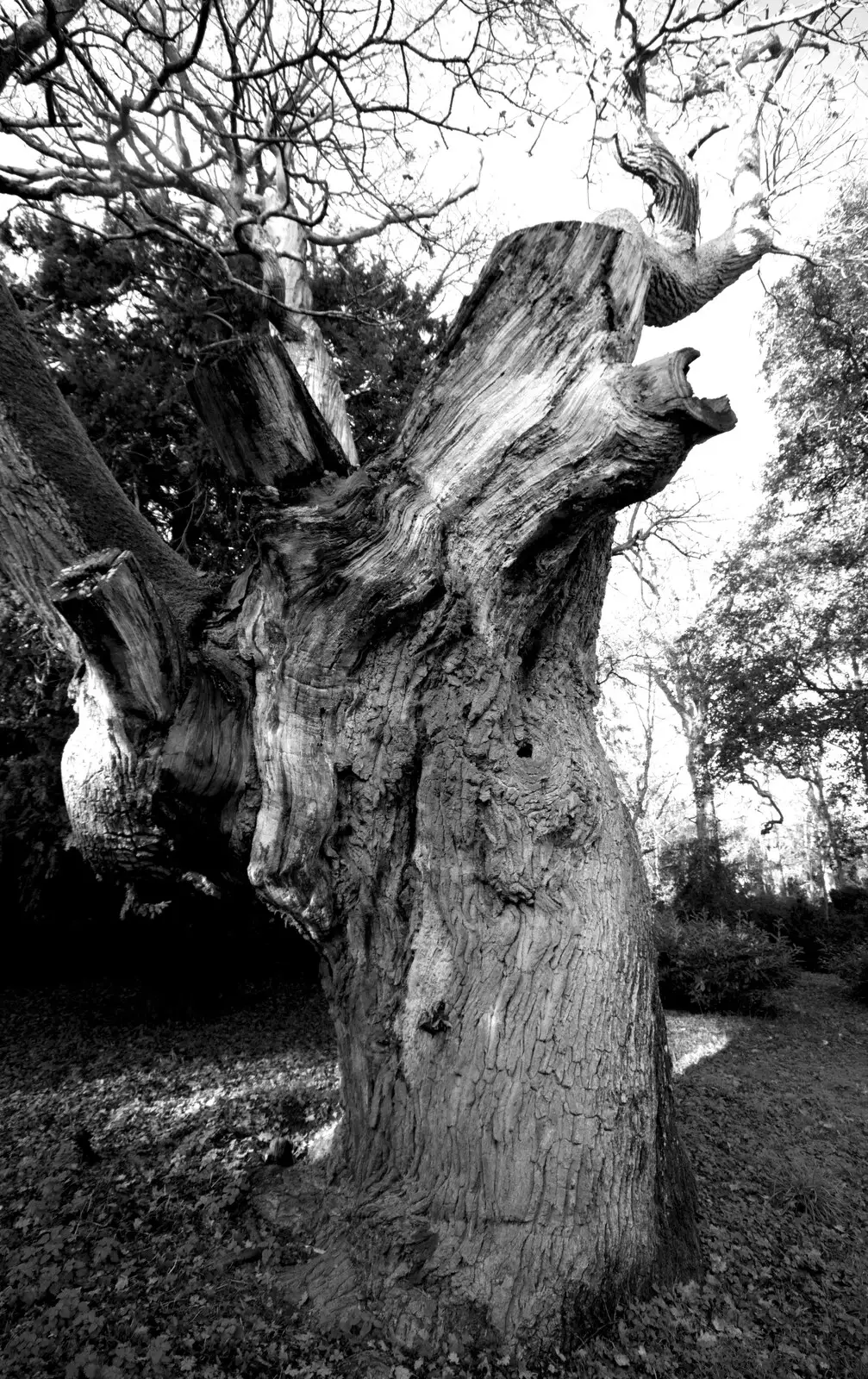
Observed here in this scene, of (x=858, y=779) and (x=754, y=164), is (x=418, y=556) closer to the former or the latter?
(x=754, y=164)

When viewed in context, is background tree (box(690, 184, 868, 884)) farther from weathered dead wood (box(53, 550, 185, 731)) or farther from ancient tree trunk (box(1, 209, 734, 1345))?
weathered dead wood (box(53, 550, 185, 731))

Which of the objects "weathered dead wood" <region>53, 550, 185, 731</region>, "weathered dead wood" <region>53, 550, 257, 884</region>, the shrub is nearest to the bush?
the shrub

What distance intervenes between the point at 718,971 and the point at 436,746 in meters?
6.31

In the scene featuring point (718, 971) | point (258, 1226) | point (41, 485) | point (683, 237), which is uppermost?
point (683, 237)

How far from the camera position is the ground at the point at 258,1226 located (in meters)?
2.11

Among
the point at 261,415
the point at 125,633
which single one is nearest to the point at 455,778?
the point at 125,633

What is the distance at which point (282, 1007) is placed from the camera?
6289 mm

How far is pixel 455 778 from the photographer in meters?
2.80

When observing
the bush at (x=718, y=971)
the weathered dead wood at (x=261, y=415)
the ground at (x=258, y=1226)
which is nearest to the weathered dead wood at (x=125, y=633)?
the weathered dead wood at (x=261, y=415)

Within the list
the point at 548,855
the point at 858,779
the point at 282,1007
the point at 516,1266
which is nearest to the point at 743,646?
the point at 858,779

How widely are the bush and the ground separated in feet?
7.81

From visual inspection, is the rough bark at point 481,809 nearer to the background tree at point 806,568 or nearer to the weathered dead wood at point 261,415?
the weathered dead wood at point 261,415

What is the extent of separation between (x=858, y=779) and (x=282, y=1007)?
427 inches

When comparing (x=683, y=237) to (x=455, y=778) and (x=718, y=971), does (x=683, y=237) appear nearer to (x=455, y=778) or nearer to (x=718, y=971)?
(x=455, y=778)
